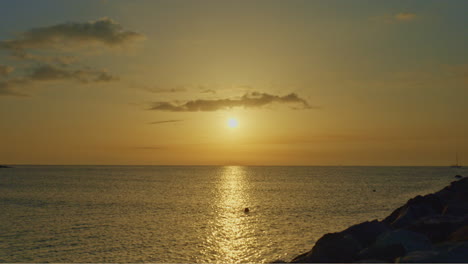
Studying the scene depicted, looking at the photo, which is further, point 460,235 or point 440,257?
point 460,235

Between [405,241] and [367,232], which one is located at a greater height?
[405,241]

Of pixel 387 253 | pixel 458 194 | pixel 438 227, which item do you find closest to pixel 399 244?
pixel 387 253

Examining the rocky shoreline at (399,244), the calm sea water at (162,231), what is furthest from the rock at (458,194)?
the rocky shoreline at (399,244)

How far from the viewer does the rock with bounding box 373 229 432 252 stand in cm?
1596

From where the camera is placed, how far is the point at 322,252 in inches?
709

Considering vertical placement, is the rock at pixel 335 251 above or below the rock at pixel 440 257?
below

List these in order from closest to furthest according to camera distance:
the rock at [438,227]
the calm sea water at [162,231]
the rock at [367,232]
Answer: the rock at [438,227]
the rock at [367,232]
the calm sea water at [162,231]

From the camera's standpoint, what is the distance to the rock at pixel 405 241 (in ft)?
52.4

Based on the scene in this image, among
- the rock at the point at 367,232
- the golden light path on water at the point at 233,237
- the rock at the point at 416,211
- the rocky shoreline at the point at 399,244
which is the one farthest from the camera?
the golden light path on water at the point at 233,237

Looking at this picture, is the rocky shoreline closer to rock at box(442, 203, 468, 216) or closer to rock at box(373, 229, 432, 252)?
rock at box(373, 229, 432, 252)

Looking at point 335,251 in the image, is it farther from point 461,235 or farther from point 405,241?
point 461,235

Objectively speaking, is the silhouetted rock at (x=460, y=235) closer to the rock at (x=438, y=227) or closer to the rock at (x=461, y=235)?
the rock at (x=461, y=235)

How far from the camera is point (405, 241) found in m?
16.3

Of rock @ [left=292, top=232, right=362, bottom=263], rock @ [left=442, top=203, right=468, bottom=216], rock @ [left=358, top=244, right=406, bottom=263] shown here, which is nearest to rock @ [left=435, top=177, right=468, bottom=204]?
rock @ [left=442, top=203, right=468, bottom=216]
